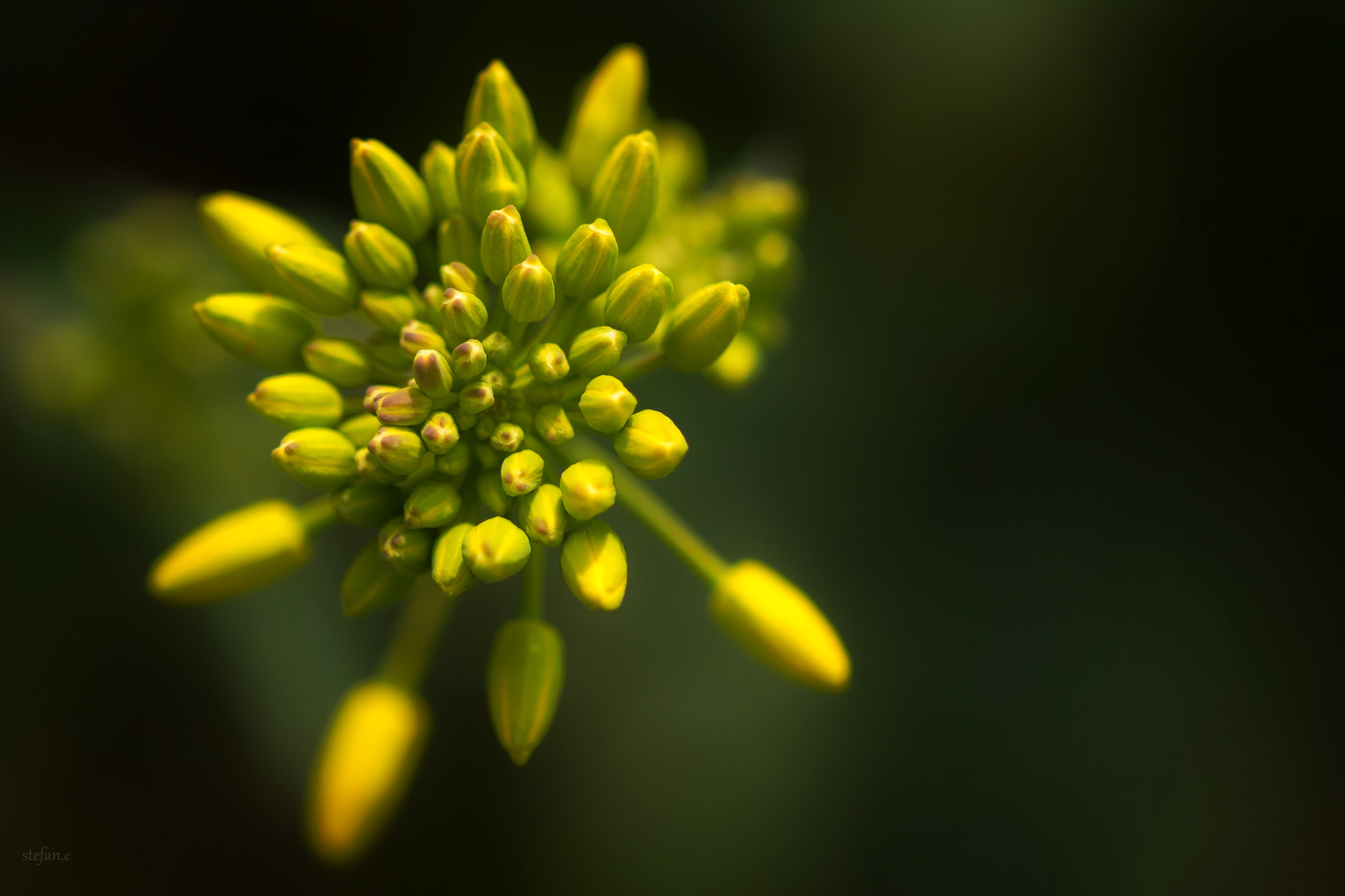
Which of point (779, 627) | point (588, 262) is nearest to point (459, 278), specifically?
point (588, 262)

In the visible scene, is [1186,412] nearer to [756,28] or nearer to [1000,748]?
[1000,748]

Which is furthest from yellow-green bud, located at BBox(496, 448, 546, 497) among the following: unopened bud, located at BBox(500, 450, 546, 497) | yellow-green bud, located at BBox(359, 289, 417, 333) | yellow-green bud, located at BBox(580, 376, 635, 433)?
yellow-green bud, located at BBox(359, 289, 417, 333)

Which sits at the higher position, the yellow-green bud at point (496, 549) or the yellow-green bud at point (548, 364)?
the yellow-green bud at point (548, 364)

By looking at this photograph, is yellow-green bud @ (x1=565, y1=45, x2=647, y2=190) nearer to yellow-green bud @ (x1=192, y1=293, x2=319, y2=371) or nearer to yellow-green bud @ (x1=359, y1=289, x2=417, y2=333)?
yellow-green bud @ (x1=359, y1=289, x2=417, y2=333)

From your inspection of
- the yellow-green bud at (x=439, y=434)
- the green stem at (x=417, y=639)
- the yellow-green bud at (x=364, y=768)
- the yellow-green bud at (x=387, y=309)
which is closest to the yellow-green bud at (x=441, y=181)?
the yellow-green bud at (x=387, y=309)

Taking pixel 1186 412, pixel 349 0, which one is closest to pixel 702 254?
pixel 349 0

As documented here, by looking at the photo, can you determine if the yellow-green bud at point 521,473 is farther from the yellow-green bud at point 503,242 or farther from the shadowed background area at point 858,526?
the shadowed background area at point 858,526
